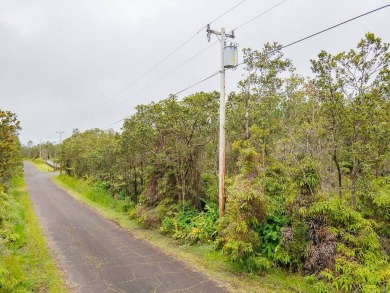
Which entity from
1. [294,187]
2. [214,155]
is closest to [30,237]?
[214,155]

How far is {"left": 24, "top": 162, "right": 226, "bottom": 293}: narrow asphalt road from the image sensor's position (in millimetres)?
7047

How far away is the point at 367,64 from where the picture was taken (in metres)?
7.22

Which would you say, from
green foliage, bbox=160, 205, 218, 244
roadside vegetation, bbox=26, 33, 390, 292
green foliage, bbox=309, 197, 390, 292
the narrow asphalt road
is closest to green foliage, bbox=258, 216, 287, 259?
roadside vegetation, bbox=26, 33, 390, 292

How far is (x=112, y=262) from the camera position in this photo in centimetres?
868

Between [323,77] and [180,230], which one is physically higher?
[323,77]

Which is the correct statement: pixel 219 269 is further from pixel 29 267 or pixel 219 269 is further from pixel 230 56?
pixel 230 56

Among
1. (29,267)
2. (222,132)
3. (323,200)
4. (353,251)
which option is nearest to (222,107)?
(222,132)

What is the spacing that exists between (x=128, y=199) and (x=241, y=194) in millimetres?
11433

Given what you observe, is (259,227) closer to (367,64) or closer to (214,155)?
(367,64)

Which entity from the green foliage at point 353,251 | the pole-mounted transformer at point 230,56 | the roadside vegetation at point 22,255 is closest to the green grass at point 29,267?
the roadside vegetation at point 22,255

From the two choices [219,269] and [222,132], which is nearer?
[219,269]

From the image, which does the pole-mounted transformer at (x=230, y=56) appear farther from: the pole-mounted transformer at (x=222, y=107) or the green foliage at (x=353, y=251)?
the green foliage at (x=353, y=251)

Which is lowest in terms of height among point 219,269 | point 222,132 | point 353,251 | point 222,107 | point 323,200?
point 219,269

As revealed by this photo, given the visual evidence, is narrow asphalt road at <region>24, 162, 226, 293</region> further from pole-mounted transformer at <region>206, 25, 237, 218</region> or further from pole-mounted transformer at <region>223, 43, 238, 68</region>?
pole-mounted transformer at <region>223, 43, 238, 68</region>
